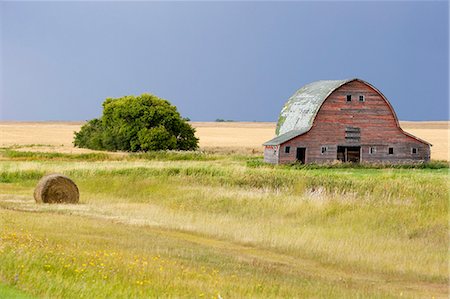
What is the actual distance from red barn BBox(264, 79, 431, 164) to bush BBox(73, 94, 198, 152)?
14.0m

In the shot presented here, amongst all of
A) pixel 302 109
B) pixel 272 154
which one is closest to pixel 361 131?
pixel 302 109

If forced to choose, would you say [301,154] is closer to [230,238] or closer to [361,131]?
[361,131]

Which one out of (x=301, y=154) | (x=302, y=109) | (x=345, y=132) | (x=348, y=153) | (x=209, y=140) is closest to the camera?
(x=301, y=154)

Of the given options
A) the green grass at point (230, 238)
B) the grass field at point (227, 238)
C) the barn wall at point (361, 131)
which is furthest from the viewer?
the barn wall at point (361, 131)

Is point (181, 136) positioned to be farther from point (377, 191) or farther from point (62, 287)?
point (62, 287)

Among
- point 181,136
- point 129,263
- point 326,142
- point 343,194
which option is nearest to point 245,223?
point 343,194

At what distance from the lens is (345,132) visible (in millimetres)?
55781

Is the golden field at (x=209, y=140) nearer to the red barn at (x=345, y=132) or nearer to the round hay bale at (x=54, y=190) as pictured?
the red barn at (x=345, y=132)

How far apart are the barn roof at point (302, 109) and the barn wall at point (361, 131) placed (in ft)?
1.53

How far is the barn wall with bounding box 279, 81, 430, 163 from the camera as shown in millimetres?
54750

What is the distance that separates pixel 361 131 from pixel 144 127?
22.4 metres

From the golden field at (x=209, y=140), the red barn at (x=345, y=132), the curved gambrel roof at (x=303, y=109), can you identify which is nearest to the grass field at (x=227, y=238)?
the red barn at (x=345, y=132)

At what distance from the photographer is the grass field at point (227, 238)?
40.5 feet

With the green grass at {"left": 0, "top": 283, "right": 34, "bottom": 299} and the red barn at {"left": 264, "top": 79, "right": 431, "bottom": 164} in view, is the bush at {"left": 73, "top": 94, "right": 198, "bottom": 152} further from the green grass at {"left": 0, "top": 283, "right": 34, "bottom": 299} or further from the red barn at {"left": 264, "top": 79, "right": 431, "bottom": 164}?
the green grass at {"left": 0, "top": 283, "right": 34, "bottom": 299}
